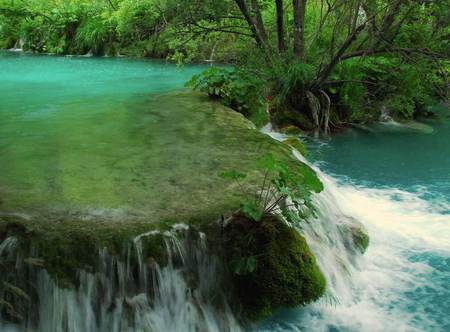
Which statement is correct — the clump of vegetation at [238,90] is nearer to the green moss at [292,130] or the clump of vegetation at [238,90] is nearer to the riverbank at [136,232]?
the green moss at [292,130]

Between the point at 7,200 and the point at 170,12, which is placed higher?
the point at 170,12

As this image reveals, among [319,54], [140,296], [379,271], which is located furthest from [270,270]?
[319,54]

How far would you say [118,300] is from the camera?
12.9 ft

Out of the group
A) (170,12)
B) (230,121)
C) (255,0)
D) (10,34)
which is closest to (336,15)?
(255,0)

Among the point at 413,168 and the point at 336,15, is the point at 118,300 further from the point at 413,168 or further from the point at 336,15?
the point at 336,15

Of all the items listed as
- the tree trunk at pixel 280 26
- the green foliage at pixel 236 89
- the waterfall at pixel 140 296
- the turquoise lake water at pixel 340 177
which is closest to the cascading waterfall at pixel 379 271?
the turquoise lake water at pixel 340 177

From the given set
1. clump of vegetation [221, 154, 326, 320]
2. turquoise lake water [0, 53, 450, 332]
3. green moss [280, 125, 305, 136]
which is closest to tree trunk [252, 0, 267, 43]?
green moss [280, 125, 305, 136]

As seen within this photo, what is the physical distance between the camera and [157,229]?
4180 mm

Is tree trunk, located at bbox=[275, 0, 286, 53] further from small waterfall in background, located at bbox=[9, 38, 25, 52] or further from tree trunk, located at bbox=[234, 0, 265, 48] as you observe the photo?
small waterfall in background, located at bbox=[9, 38, 25, 52]

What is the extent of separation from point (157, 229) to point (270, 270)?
97 cm

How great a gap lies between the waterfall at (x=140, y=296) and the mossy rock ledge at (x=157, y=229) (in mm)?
70

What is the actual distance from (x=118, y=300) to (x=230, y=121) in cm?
453

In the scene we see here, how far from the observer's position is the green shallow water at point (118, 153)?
4648 millimetres

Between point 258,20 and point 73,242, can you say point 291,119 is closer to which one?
point 258,20
